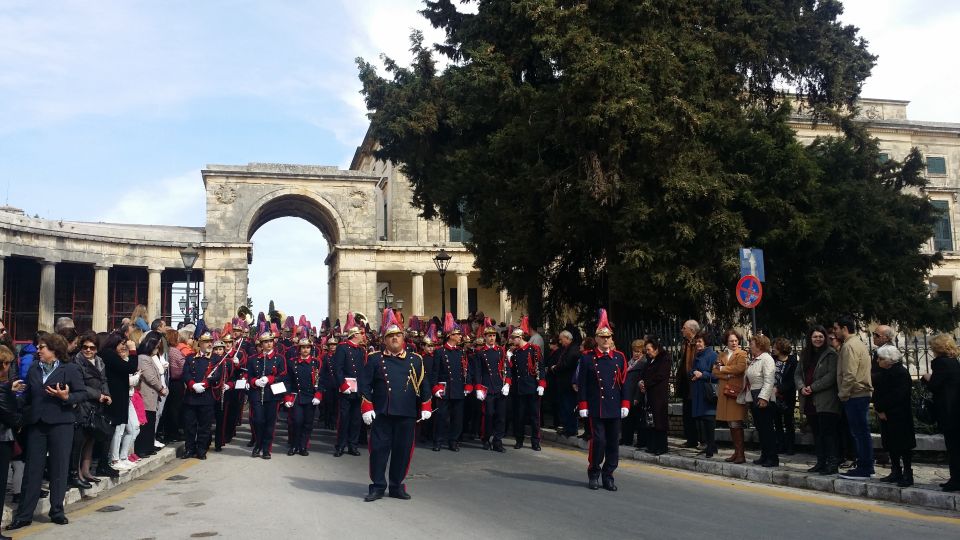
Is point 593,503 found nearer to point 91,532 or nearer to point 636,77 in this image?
point 91,532

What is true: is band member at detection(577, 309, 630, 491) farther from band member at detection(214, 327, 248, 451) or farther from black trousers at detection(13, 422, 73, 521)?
band member at detection(214, 327, 248, 451)

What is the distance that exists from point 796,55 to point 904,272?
23.6ft

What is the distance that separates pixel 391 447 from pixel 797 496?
464cm

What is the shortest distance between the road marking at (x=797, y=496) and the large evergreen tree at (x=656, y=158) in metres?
5.98

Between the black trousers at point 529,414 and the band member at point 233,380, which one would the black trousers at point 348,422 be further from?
the black trousers at point 529,414

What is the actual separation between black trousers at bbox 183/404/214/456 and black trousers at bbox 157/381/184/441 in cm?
73

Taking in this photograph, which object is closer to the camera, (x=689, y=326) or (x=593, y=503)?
(x=593, y=503)

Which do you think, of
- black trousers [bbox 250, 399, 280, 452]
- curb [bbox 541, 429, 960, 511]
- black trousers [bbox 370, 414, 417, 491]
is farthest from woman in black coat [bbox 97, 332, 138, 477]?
curb [bbox 541, 429, 960, 511]

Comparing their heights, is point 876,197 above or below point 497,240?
above

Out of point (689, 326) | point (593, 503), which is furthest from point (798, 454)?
point (593, 503)

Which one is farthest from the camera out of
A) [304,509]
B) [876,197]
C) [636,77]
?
[876,197]

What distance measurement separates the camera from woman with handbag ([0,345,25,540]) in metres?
7.16

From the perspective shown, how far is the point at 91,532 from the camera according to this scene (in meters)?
7.71

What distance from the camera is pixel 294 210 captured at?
5625 centimetres
